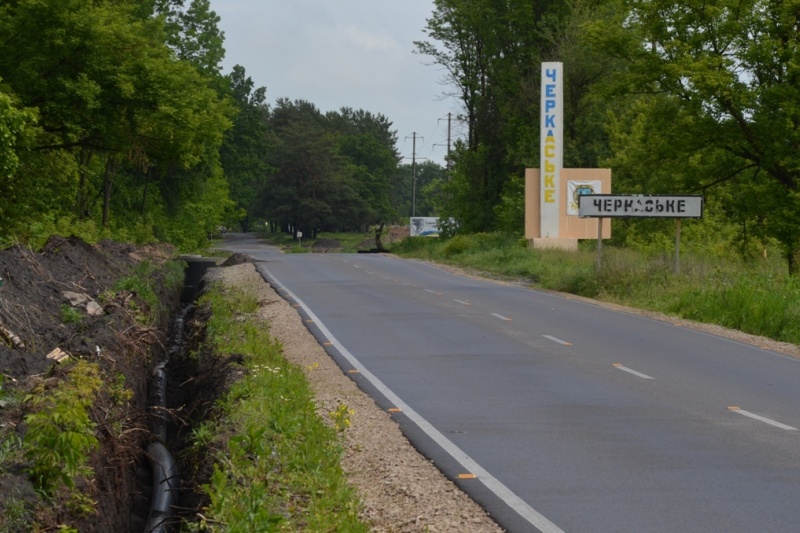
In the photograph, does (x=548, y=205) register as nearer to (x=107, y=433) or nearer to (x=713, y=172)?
(x=713, y=172)

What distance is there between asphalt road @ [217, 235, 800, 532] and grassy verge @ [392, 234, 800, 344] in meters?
1.76

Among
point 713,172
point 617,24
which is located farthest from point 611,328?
point 617,24

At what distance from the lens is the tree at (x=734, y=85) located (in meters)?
30.8

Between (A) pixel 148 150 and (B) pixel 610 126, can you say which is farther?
(B) pixel 610 126

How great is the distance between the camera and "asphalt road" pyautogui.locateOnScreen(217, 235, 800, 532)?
7340mm

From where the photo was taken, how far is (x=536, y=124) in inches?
2675

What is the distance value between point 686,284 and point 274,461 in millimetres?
19755

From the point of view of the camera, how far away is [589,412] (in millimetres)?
10906

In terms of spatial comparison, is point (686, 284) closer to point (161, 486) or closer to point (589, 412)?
point (589, 412)

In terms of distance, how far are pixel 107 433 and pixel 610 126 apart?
52577mm

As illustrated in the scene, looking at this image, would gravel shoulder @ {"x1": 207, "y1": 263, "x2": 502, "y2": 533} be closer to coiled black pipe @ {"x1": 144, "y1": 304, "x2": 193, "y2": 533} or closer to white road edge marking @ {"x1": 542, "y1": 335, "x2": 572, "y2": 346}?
coiled black pipe @ {"x1": 144, "y1": 304, "x2": 193, "y2": 533}

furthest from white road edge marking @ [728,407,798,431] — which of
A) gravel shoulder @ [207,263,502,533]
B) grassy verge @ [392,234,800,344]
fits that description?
grassy verge @ [392,234,800,344]

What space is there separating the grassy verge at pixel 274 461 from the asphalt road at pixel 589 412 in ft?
3.21

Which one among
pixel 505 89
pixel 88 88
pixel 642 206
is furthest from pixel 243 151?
pixel 642 206
